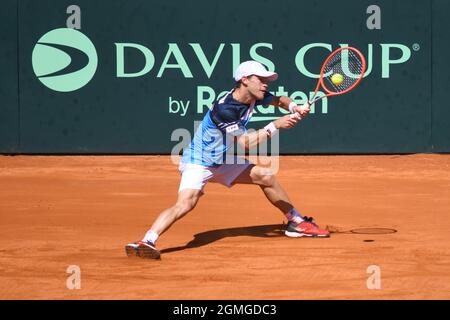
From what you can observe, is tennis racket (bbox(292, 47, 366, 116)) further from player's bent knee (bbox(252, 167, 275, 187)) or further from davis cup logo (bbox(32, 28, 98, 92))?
davis cup logo (bbox(32, 28, 98, 92))

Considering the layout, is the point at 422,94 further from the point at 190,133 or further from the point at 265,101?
the point at 265,101

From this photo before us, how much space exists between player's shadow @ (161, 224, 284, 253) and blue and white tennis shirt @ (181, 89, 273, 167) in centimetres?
62

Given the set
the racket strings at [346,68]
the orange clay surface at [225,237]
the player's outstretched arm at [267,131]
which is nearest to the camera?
the orange clay surface at [225,237]

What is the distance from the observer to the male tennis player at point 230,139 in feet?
21.2

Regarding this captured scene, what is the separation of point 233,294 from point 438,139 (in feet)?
27.1

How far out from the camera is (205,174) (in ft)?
21.8

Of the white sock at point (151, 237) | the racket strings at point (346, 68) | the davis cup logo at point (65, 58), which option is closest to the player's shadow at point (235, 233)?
the white sock at point (151, 237)

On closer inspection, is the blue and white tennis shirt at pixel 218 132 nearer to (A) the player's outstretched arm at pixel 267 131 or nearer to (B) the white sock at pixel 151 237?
(A) the player's outstretched arm at pixel 267 131

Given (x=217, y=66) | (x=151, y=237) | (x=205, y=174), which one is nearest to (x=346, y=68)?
(x=205, y=174)

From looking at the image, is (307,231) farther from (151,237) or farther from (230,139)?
(151,237)

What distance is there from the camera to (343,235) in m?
7.08

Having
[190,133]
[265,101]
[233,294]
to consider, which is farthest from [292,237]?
[190,133]

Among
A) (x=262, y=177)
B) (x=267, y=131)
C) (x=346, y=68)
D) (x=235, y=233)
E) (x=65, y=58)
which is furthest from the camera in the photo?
(x=65, y=58)

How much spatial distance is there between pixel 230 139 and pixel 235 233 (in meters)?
0.92
